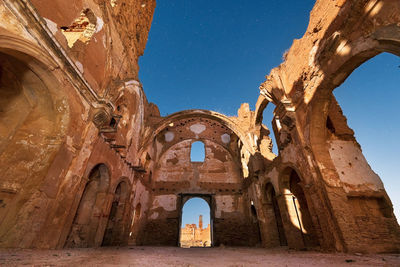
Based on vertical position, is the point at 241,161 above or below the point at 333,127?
above

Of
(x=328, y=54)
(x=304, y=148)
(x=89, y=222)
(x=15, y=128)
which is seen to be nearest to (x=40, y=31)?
(x=15, y=128)

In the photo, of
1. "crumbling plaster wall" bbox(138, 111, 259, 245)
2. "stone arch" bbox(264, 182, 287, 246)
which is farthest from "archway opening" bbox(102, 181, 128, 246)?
"stone arch" bbox(264, 182, 287, 246)

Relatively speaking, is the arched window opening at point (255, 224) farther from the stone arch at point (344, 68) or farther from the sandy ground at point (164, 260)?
the sandy ground at point (164, 260)

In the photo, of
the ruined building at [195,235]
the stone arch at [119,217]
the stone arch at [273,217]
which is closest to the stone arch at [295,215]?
the stone arch at [273,217]

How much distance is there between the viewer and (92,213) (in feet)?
24.0

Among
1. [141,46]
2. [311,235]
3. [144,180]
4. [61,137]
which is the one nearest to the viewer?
[61,137]

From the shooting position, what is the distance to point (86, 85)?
575cm

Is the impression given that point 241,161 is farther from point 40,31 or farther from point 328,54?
point 40,31

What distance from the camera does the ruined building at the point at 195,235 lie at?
71.7 ft

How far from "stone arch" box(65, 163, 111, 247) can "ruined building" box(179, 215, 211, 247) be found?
1752 centimetres

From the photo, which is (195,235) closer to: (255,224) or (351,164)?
(255,224)

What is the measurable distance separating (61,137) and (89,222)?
4306 mm

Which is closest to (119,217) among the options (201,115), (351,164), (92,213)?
(92,213)

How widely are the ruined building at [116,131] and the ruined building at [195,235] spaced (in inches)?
571
